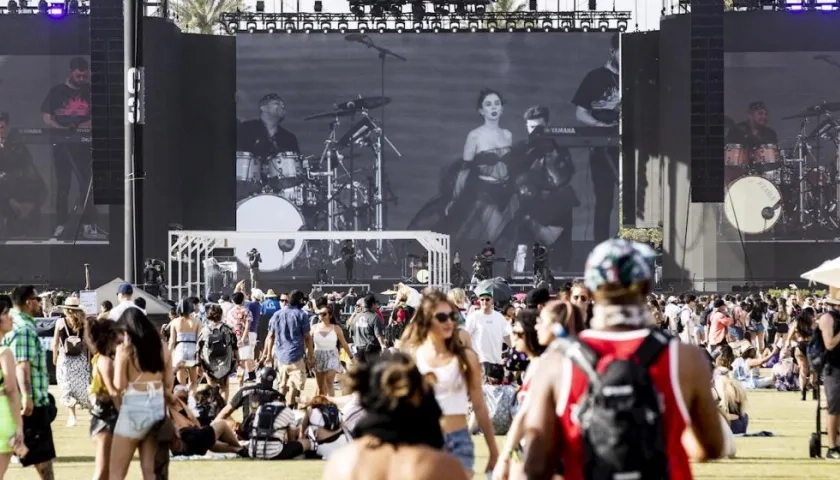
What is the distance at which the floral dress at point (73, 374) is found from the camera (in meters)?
16.6

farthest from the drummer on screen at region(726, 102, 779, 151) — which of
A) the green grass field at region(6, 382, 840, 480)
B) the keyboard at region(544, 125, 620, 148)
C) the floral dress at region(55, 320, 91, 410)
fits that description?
the floral dress at region(55, 320, 91, 410)

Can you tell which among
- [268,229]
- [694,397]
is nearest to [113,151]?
[268,229]

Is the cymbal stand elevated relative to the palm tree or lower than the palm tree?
lower

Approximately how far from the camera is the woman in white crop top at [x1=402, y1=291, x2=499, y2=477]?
771 centimetres

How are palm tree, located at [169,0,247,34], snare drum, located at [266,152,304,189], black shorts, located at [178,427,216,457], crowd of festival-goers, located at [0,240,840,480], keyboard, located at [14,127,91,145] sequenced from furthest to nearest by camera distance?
1. palm tree, located at [169,0,247,34]
2. snare drum, located at [266,152,304,189]
3. keyboard, located at [14,127,91,145]
4. black shorts, located at [178,427,216,457]
5. crowd of festival-goers, located at [0,240,840,480]

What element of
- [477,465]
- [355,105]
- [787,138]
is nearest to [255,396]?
[477,465]

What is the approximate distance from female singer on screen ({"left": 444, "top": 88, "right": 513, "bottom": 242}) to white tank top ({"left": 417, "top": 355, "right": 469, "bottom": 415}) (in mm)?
37326

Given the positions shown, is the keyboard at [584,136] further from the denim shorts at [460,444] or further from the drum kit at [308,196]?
the denim shorts at [460,444]

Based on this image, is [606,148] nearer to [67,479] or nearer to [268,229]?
[268,229]

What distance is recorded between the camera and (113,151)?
3297cm

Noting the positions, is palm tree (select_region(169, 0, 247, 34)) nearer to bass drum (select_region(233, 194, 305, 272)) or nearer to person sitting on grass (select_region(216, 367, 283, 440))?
bass drum (select_region(233, 194, 305, 272))

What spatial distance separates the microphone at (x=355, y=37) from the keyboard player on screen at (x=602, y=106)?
238 inches

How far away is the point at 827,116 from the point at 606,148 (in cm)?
600

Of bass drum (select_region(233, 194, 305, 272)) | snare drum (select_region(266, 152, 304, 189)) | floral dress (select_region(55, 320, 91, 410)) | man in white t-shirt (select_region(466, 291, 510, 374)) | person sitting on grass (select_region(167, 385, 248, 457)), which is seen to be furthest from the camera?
snare drum (select_region(266, 152, 304, 189))
